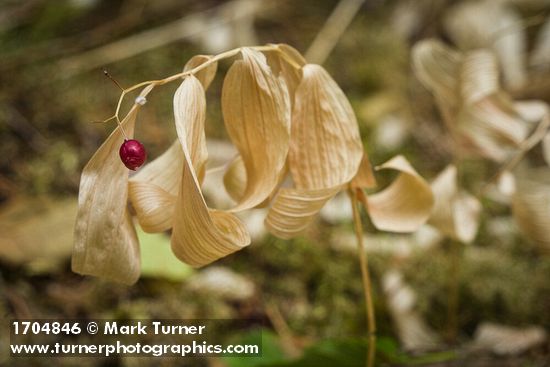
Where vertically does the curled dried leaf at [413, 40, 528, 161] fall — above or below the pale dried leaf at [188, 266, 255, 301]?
above

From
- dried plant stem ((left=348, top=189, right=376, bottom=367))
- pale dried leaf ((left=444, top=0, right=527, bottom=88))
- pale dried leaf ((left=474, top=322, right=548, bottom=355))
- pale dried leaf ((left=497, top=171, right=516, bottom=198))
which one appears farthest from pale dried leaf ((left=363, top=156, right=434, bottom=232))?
pale dried leaf ((left=444, top=0, right=527, bottom=88))

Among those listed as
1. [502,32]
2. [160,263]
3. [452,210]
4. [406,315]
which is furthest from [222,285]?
[502,32]

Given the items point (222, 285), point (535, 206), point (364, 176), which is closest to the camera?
point (364, 176)

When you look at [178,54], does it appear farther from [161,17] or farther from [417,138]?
[417,138]

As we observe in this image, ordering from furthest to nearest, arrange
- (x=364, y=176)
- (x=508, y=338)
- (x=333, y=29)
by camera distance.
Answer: (x=333, y=29), (x=508, y=338), (x=364, y=176)

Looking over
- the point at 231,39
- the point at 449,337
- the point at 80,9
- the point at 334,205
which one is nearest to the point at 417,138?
the point at 334,205

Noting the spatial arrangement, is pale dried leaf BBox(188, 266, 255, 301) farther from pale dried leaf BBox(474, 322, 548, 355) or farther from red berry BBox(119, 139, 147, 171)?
red berry BBox(119, 139, 147, 171)

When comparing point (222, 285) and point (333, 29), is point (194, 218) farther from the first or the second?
point (333, 29)
